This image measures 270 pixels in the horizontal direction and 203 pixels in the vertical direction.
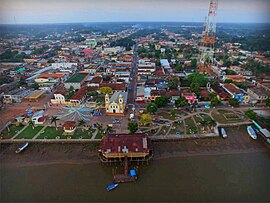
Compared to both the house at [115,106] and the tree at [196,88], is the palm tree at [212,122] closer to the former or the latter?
the tree at [196,88]

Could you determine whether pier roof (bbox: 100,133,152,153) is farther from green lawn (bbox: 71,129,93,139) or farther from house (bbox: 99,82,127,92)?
house (bbox: 99,82,127,92)

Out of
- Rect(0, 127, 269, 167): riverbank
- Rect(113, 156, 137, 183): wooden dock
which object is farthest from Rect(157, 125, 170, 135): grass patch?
Rect(113, 156, 137, 183): wooden dock

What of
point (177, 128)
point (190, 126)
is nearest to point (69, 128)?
point (177, 128)

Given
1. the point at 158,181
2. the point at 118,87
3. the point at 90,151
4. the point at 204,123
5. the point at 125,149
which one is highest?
the point at 118,87

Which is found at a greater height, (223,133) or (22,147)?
(223,133)

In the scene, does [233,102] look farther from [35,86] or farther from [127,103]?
[35,86]
